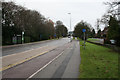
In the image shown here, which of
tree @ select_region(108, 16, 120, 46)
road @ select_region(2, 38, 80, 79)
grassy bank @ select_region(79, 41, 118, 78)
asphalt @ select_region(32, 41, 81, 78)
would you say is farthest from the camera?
tree @ select_region(108, 16, 120, 46)

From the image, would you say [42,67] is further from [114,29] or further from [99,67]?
[114,29]

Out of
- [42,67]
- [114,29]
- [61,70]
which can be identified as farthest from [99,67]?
[114,29]

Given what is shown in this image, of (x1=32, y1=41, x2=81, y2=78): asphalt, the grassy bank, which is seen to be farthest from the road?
the grassy bank

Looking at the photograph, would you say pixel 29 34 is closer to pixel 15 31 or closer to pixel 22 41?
pixel 22 41

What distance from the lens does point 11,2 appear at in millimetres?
31156

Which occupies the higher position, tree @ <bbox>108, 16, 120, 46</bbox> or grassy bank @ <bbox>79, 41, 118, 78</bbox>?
tree @ <bbox>108, 16, 120, 46</bbox>

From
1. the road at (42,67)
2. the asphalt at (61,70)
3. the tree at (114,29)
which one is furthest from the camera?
the tree at (114,29)

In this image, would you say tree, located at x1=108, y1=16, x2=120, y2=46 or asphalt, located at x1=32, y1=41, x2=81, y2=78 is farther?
tree, located at x1=108, y1=16, x2=120, y2=46

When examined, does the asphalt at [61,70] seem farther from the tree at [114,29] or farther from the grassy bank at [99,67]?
the tree at [114,29]

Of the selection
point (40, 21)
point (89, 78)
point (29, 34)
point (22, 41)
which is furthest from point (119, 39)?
point (40, 21)

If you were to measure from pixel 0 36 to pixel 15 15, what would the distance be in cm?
A: 671

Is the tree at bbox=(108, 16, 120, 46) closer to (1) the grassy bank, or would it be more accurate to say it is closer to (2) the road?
(1) the grassy bank

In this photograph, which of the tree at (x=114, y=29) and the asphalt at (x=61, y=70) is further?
the tree at (x=114, y=29)

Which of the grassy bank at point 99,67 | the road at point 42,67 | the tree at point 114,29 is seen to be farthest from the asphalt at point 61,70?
the tree at point 114,29
